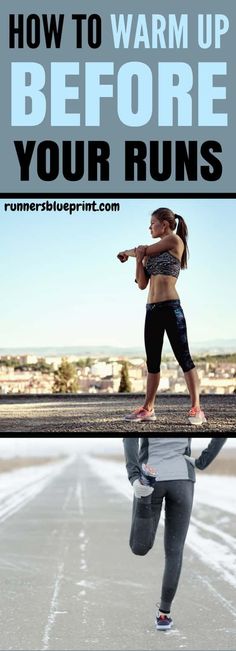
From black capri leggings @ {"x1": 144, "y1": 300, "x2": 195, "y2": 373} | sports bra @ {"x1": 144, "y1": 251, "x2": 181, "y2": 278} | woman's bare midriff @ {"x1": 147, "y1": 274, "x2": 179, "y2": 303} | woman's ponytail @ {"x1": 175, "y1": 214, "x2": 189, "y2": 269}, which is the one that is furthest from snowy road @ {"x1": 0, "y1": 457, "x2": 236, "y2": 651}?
woman's ponytail @ {"x1": 175, "y1": 214, "x2": 189, "y2": 269}

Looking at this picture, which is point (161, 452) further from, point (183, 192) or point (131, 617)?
point (131, 617)

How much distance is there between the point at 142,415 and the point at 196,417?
54cm

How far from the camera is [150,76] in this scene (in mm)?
11516

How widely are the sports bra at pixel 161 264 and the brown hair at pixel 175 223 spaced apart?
0.30ft

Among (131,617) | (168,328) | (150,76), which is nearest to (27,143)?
(150,76)

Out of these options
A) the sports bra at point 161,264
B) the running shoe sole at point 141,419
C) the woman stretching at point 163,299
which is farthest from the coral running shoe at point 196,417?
the sports bra at point 161,264

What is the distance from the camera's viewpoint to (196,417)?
38.8ft

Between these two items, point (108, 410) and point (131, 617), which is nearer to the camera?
point (108, 410)

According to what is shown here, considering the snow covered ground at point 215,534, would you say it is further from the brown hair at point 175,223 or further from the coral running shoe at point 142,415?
the brown hair at point 175,223

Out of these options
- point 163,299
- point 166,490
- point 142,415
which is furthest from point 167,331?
point 166,490

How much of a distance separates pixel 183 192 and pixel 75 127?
1.22m

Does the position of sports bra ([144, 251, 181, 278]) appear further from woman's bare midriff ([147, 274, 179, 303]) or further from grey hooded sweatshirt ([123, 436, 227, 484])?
grey hooded sweatshirt ([123, 436, 227, 484])

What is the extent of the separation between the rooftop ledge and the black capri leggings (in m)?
0.39

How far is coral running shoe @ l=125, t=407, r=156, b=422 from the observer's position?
11875 millimetres
